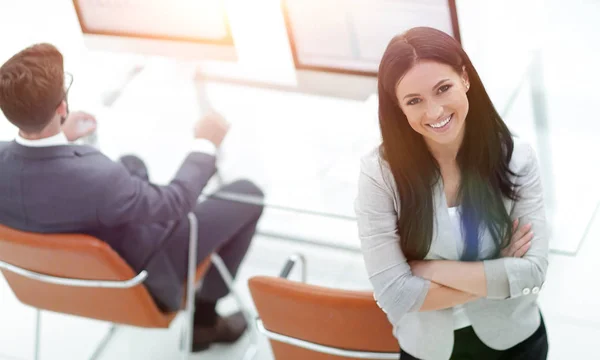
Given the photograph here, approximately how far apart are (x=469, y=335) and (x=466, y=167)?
39 centimetres

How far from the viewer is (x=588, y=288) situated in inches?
120

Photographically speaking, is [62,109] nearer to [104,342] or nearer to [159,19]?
[159,19]

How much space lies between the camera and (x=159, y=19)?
3006 mm

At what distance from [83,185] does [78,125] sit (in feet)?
1.45

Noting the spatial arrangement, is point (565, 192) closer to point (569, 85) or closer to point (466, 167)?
point (569, 85)

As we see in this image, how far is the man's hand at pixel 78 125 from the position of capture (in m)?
2.84

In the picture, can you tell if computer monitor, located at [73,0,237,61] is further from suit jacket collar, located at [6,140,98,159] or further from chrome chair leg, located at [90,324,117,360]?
chrome chair leg, located at [90,324,117,360]

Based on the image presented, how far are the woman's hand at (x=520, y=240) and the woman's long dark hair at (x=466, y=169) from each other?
17 mm

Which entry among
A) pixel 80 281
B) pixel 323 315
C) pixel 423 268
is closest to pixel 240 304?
pixel 80 281

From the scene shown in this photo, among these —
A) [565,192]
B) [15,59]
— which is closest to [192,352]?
[15,59]

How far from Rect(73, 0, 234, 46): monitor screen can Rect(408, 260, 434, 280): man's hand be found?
46.8 inches

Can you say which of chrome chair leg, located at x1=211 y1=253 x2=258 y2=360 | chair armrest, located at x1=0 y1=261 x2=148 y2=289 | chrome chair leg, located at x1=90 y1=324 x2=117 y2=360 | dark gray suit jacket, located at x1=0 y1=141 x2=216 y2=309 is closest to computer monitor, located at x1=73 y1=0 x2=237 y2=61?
dark gray suit jacket, located at x1=0 y1=141 x2=216 y2=309

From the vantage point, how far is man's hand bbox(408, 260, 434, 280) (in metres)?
2.02

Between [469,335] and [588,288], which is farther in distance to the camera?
[588,288]
